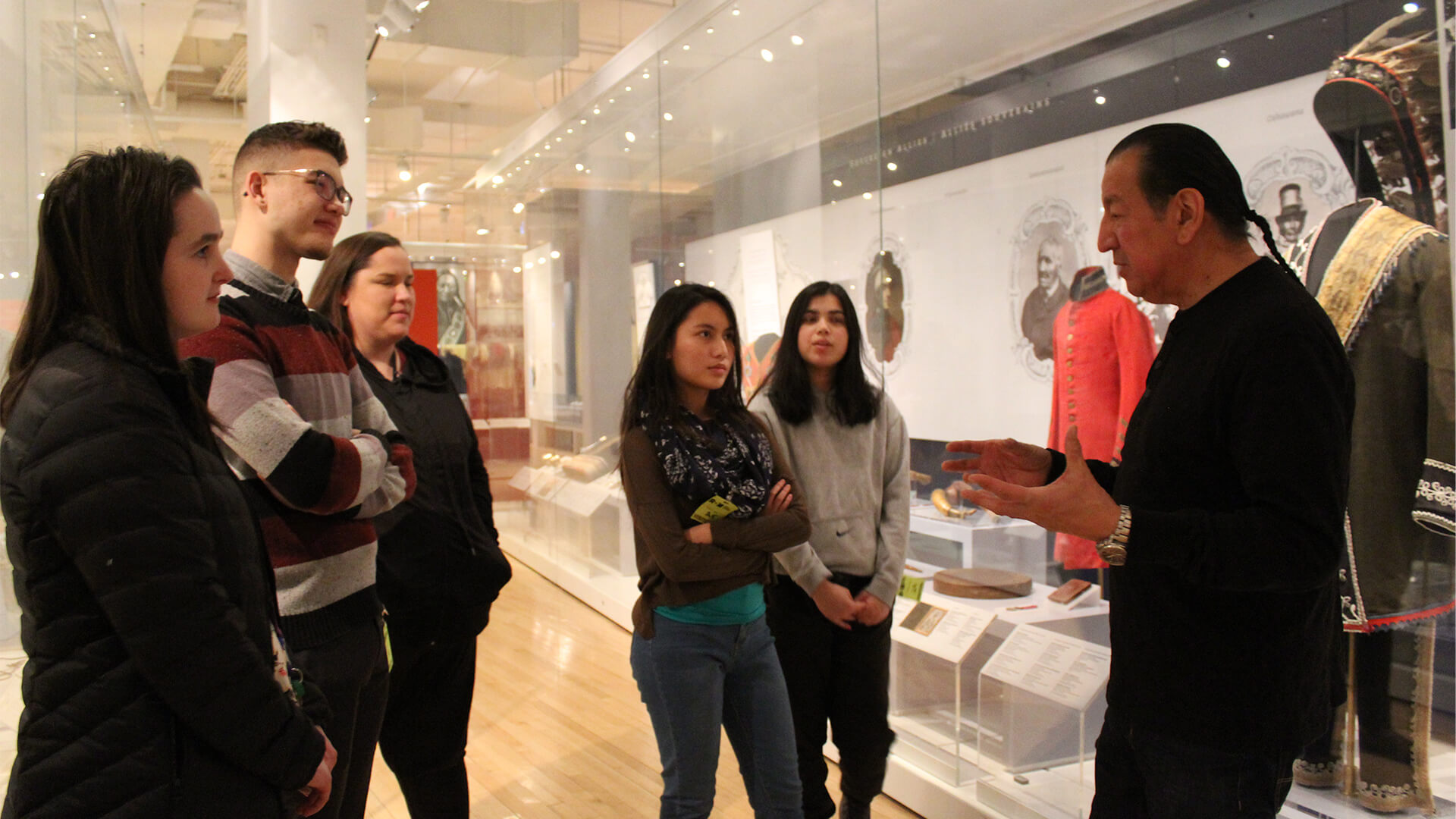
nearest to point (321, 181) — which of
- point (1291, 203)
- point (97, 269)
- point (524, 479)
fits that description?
point (97, 269)

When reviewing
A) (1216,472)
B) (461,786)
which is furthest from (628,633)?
(1216,472)

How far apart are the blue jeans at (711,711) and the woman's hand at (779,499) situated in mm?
267

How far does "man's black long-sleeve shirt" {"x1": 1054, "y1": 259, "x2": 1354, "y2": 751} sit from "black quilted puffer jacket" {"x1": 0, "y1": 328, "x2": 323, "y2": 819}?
1.17 metres

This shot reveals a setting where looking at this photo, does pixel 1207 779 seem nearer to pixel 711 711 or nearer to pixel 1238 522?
pixel 1238 522

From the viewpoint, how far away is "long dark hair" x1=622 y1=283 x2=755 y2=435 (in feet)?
7.77

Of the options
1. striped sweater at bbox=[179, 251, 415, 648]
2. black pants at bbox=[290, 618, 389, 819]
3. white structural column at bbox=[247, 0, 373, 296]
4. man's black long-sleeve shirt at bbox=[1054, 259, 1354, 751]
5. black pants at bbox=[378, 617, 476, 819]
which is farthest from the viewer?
white structural column at bbox=[247, 0, 373, 296]

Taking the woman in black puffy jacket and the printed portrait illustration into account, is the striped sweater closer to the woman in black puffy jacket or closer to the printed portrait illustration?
the woman in black puffy jacket

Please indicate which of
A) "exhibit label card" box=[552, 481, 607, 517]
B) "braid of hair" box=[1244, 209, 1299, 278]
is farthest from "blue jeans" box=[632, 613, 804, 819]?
"exhibit label card" box=[552, 481, 607, 517]

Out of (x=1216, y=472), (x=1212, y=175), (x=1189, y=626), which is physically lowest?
(x=1189, y=626)

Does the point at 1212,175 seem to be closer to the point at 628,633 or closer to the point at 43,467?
the point at 43,467

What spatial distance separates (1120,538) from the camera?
134cm

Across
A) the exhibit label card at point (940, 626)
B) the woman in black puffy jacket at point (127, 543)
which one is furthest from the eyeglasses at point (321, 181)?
the exhibit label card at point (940, 626)

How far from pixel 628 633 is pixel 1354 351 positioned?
14.3ft

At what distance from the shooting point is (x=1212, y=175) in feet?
4.76
